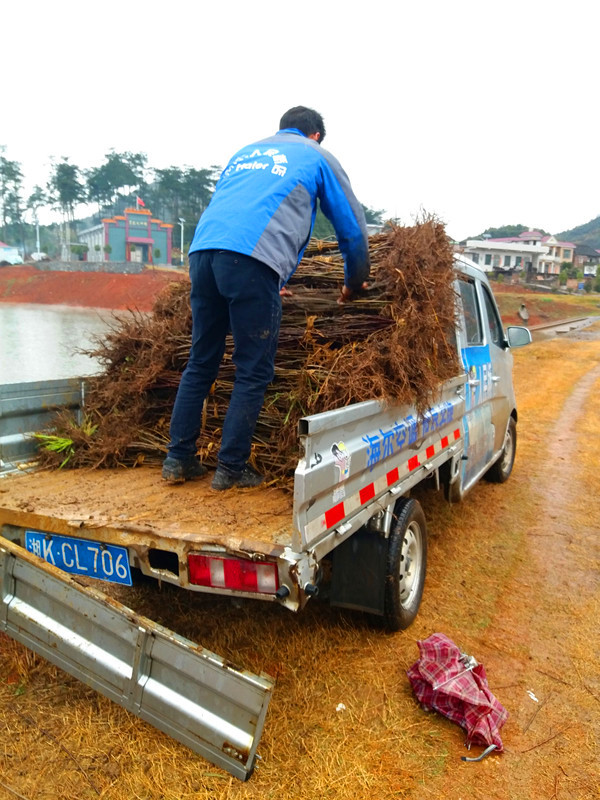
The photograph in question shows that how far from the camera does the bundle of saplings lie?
303 cm

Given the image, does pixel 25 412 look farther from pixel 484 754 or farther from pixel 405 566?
pixel 484 754

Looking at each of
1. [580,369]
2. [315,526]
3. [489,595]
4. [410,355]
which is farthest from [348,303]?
[580,369]

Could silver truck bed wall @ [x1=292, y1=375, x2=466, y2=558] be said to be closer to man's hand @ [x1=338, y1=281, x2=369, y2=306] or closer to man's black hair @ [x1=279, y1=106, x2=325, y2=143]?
man's hand @ [x1=338, y1=281, x2=369, y2=306]

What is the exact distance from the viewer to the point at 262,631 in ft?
9.89

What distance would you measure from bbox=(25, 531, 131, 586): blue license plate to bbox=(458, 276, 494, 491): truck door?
262 centimetres

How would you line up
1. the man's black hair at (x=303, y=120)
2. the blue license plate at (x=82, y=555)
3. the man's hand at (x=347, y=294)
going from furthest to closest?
the man's hand at (x=347, y=294) → the man's black hair at (x=303, y=120) → the blue license plate at (x=82, y=555)

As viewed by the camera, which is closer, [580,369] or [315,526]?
[315,526]

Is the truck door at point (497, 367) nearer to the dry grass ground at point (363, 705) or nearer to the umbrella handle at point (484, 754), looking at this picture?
the dry grass ground at point (363, 705)

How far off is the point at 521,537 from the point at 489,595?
3.80 feet

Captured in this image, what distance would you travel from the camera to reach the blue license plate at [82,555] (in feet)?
7.67

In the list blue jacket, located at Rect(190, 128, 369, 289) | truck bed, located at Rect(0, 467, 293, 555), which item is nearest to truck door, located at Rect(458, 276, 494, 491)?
blue jacket, located at Rect(190, 128, 369, 289)

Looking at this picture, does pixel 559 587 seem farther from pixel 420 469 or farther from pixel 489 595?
pixel 420 469

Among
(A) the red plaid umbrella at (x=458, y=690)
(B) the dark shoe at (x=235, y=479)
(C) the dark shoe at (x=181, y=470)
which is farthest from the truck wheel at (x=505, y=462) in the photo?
(C) the dark shoe at (x=181, y=470)

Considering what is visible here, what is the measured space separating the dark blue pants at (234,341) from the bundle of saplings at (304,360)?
0.28 meters
